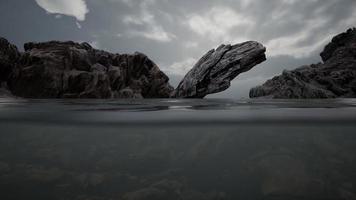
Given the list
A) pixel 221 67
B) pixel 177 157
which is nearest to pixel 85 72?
pixel 221 67

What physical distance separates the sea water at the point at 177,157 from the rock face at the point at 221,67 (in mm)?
31708

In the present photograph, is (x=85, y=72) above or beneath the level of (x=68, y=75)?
above

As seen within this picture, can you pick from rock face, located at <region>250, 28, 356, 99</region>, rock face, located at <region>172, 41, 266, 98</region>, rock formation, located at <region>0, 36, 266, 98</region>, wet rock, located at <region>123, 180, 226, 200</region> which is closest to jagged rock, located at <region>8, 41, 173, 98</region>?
rock formation, located at <region>0, 36, 266, 98</region>

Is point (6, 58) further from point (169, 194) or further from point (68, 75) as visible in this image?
point (169, 194)

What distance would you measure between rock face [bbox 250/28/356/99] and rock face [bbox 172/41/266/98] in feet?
39.8

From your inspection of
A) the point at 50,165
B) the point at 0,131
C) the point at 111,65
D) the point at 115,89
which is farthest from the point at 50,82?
the point at 50,165

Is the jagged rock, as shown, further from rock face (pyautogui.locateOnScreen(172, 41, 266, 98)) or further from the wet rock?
the wet rock

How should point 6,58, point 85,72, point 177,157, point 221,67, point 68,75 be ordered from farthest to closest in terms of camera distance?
point 6,58 → point 85,72 → point 68,75 → point 221,67 → point 177,157

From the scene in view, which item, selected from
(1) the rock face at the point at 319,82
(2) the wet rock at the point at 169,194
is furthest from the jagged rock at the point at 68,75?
(2) the wet rock at the point at 169,194

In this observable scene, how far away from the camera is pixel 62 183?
4422mm

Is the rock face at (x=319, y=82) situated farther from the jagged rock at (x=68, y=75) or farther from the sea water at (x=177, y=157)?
the sea water at (x=177, y=157)

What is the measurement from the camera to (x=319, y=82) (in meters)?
54.1

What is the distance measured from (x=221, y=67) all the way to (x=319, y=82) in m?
31.9

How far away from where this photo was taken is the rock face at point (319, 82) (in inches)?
1763
